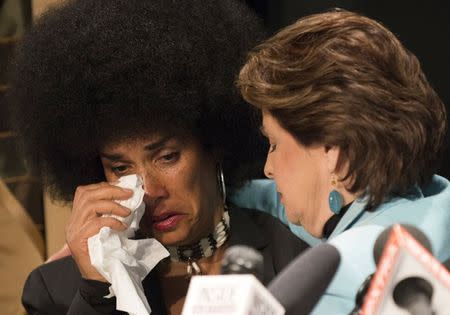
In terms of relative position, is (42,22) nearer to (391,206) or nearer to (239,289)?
(391,206)

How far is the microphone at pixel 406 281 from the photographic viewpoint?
75 centimetres

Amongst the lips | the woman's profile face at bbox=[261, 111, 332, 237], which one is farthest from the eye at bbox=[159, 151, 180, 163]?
the woman's profile face at bbox=[261, 111, 332, 237]

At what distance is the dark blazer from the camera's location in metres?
1.97

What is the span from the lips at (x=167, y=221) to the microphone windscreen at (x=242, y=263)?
1042 mm

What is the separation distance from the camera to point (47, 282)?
6.75ft

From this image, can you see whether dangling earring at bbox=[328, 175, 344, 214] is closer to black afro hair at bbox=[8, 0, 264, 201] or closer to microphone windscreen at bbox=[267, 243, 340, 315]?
microphone windscreen at bbox=[267, 243, 340, 315]

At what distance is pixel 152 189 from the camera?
6.12ft

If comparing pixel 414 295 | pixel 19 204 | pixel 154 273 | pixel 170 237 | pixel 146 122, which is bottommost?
pixel 19 204

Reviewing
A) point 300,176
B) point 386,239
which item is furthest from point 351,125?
point 386,239

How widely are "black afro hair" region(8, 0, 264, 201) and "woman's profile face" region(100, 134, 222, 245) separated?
0.11 feet

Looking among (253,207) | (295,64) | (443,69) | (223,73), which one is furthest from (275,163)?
(443,69)

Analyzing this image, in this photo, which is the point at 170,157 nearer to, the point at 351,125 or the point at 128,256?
the point at 128,256

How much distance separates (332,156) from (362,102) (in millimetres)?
95

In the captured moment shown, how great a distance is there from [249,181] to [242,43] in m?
0.37
